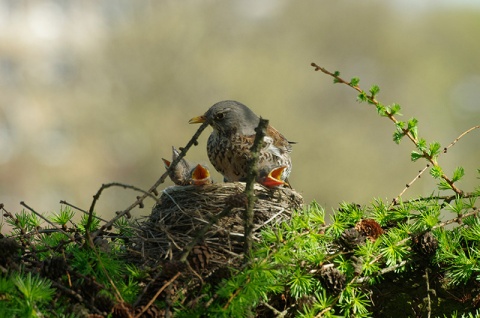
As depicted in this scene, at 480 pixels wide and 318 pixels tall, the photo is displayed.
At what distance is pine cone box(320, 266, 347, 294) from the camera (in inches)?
75.7

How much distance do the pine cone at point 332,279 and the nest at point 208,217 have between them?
289 millimetres

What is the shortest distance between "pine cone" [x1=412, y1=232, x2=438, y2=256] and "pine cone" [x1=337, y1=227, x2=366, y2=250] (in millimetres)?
224

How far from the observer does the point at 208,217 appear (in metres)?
2.42

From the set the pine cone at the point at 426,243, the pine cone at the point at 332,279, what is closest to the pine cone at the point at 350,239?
the pine cone at the point at 332,279

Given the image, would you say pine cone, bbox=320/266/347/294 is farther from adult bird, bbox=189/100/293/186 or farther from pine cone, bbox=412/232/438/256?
adult bird, bbox=189/100/293/186

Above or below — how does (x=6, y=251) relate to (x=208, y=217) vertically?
below

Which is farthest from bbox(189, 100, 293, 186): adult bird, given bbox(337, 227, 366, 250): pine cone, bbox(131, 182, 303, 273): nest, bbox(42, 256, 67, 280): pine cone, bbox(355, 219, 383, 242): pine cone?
bbox(42, 256, 67, 280): pine cone

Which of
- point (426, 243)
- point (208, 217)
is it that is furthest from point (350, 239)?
point (208, 217)

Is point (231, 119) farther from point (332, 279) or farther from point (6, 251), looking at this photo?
point (6, 251)

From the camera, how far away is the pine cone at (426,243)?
2084 mm

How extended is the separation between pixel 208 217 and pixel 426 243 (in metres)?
0.75

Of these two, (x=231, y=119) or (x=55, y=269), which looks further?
(x=231, y=119)

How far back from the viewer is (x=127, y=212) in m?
1.88

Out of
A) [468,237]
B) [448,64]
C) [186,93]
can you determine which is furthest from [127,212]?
[448,64]
